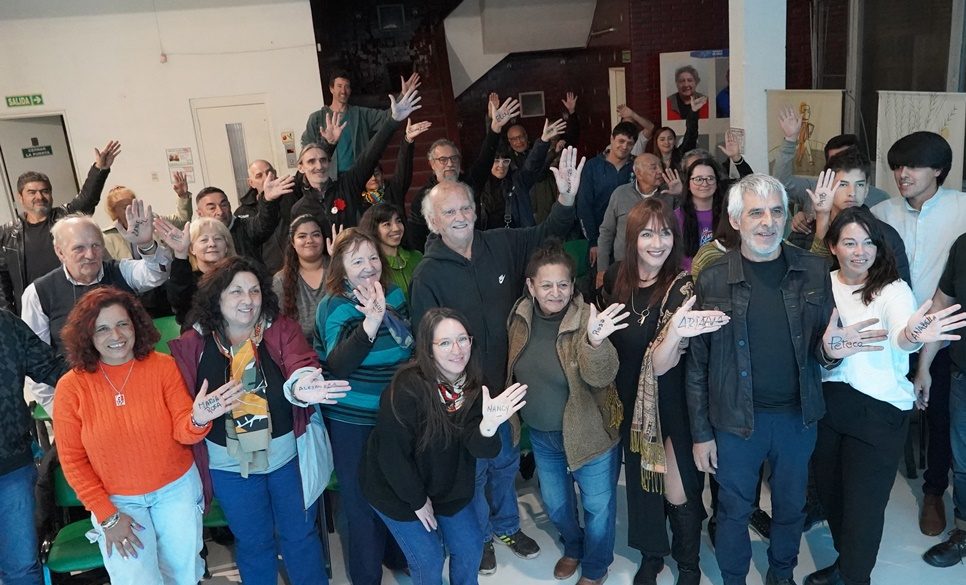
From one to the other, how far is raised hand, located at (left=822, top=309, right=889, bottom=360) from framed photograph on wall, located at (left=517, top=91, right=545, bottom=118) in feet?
30.5

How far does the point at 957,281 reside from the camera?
324cm

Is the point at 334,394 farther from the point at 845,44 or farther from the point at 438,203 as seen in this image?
the point at 845,44

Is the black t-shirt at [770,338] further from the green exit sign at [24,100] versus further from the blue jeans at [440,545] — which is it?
the green exit sign at [24,100]

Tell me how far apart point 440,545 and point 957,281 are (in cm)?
245

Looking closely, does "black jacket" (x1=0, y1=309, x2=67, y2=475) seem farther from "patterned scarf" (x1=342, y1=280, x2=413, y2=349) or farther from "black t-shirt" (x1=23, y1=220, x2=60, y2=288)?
"black t-shirt" (x1=23, y1=220, x2=60, y2=288)

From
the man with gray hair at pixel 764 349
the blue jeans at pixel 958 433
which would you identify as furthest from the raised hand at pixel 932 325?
the blue jeans at pixel 958 433

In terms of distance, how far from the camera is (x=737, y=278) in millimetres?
2822

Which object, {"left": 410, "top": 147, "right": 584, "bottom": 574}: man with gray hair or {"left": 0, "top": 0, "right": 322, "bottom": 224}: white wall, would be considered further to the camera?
{"left": 0, "top": 0, "right": 322, "bottom": 224}: white wall

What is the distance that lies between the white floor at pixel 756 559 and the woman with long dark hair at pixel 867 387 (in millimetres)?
446

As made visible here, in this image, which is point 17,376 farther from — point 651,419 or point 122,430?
point 651,419

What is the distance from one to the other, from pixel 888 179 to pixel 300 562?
4.48 m

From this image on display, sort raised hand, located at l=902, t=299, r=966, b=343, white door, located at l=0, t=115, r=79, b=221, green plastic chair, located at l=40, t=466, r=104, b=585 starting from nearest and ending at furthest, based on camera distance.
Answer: raised hand, located at l=902, t=299, r=966, b=343, green plastic chair, located at l=40, t=466, r=104, b=585, white door, located at l=0, t=115, r=79, b=221

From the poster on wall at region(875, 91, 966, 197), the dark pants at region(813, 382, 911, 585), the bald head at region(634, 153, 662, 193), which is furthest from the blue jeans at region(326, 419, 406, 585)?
the poster on wall at region(875, 91, 966, 197)

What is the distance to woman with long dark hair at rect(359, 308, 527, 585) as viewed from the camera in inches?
108
